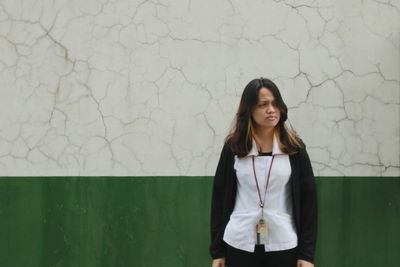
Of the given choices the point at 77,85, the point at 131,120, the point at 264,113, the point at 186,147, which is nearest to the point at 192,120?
the point at 186,147

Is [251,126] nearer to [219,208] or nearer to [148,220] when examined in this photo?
[219,208]

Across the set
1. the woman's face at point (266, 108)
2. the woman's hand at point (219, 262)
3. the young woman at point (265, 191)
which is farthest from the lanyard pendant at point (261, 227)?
the woman's face at point (266, 108)

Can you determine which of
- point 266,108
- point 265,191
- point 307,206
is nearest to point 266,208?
point 265,191

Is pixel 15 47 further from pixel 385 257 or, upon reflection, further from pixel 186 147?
pixel 385 257

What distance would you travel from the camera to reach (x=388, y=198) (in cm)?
309

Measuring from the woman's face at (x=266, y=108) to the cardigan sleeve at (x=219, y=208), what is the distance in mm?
208

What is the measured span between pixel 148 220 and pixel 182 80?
887 millimetres

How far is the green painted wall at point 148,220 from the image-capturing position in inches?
121

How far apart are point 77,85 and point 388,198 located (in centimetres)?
205

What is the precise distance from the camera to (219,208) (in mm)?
2137

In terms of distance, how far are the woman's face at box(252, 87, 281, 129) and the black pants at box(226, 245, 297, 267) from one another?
1.67 feet

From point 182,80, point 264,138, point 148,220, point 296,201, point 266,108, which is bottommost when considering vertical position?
point 148,220

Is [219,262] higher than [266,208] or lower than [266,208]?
lower

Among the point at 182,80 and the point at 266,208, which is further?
the point at 182,80
